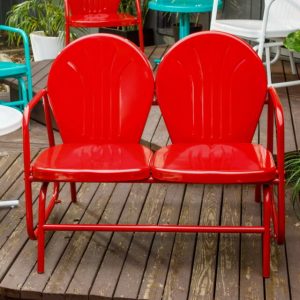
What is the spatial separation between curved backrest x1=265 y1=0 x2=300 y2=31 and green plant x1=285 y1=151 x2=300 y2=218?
3.75ft

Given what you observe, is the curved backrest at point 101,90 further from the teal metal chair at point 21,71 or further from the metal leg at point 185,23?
the metal leg at point 185,23

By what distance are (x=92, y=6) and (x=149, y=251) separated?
2.73 m

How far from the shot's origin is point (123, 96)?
3320mm

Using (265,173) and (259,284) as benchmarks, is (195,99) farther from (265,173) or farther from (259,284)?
(259,284)

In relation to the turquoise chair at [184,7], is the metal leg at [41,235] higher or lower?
lower

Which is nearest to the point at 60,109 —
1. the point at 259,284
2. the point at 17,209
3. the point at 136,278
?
the point at 17,209

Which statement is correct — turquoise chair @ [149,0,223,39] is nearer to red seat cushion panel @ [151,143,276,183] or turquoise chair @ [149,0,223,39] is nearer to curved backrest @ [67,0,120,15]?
curved backrest @ [67,0,120,15]

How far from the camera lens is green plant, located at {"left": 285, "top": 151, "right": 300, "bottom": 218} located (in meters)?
3.43

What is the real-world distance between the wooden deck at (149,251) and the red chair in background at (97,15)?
1.55m

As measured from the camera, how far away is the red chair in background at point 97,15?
5134mm

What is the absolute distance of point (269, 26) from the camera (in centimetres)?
459

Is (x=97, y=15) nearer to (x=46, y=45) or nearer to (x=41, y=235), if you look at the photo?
(x=46, y=45)

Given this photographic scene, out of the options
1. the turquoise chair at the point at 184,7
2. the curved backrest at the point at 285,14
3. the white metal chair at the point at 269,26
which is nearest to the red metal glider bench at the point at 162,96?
the white metal chair at the point at 269,26

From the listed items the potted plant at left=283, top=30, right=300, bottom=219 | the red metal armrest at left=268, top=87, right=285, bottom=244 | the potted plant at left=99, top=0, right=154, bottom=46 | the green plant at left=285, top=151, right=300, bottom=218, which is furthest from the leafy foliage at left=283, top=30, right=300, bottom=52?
the potted plant at left=99, top=0, right=154, bottom=46
